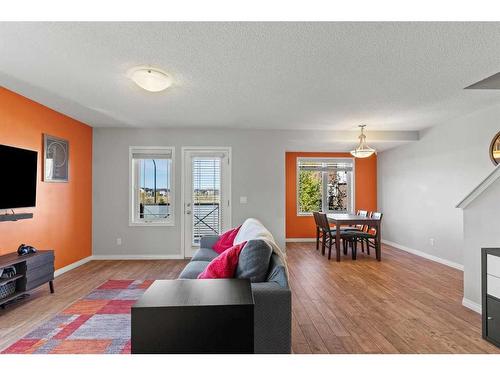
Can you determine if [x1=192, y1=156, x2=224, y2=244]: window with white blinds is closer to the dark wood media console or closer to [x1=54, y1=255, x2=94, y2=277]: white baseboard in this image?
[x1=54, y1=255, x2=94, y2=277]: white baseboard

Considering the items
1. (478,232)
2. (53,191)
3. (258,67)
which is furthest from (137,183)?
(478,232)

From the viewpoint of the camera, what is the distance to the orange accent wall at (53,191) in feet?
11.1

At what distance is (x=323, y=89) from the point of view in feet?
11.0

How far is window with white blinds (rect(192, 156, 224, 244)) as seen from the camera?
212 inches

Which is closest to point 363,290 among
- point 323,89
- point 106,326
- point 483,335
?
point 483,335

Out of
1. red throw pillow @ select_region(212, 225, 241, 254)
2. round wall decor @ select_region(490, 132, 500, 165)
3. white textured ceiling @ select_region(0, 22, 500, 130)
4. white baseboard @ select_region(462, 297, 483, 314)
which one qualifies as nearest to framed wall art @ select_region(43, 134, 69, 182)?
white textured ceiling @ select_region(0, 22, 500, 130)

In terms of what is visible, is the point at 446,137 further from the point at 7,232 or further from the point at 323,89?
the point at 7,232

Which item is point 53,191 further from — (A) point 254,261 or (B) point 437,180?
(B) point 437,180

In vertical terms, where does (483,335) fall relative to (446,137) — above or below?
below

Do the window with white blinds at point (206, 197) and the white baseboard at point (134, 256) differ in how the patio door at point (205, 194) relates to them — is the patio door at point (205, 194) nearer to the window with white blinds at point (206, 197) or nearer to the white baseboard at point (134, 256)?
the window with white blinds at point (206, 197)

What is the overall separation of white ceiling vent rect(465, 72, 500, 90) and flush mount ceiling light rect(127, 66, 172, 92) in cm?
325
